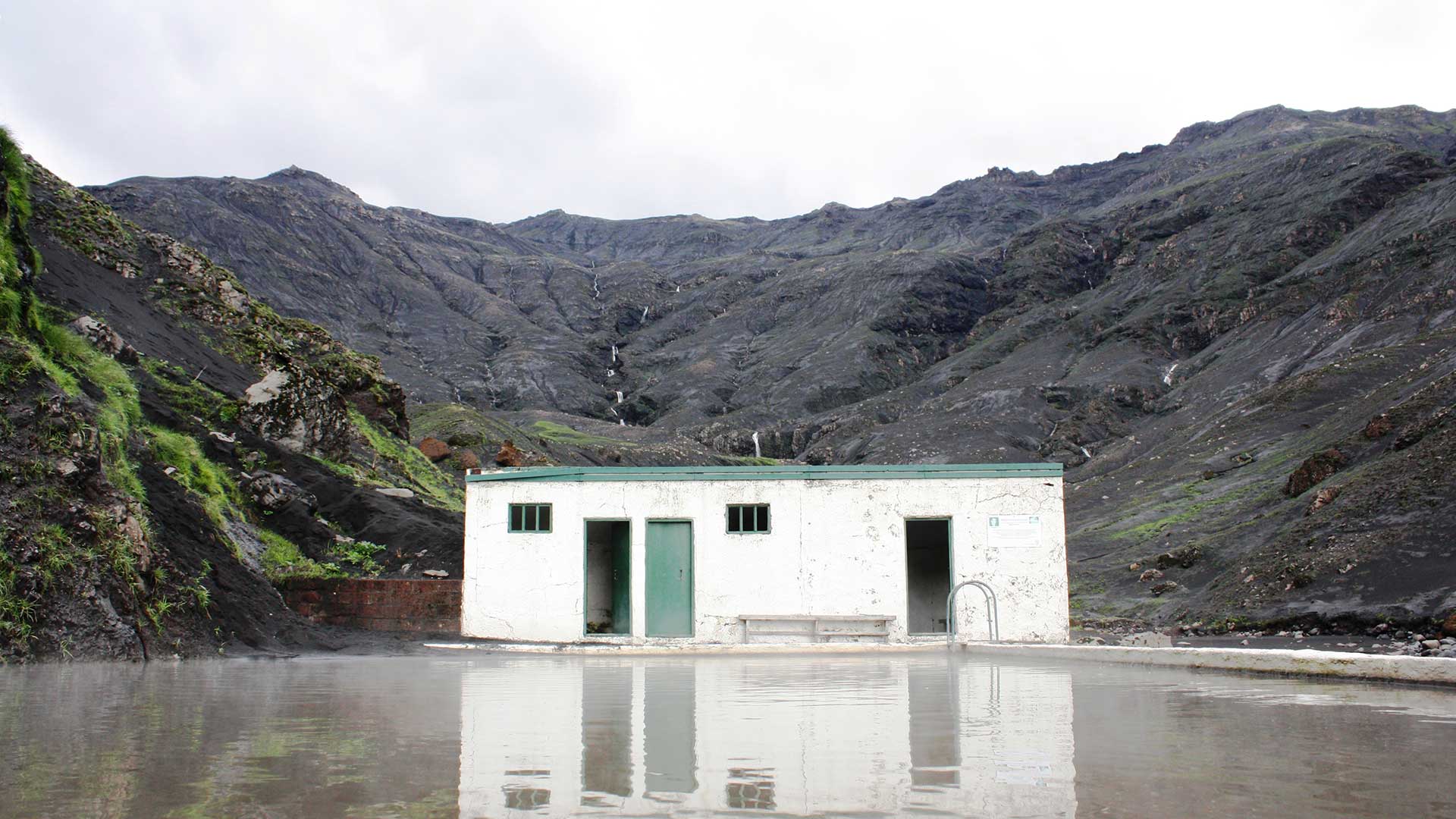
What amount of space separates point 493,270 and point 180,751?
588 ft

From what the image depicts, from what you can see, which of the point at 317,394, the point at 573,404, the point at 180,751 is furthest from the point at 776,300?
the point at 180,751

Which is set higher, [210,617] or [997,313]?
[997,313]

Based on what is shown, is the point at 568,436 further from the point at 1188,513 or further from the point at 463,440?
the point at 1188,513

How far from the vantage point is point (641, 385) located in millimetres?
134000

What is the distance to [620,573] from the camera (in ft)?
77.0

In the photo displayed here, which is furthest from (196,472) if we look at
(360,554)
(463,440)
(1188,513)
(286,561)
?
(1188,513)

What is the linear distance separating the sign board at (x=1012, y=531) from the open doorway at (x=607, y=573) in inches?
297

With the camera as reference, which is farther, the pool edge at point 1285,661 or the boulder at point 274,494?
the boulder at point 274,494

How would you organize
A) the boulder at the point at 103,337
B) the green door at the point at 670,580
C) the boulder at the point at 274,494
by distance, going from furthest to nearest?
1. the boulder at the point at 103,337
2. the boulder at the point at 274,494
3. the green door at the point at 670,580

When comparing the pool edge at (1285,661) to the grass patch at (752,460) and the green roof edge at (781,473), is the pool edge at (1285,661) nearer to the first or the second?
the green roof edge at (781,473)

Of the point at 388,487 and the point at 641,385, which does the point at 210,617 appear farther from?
the point at 641,385

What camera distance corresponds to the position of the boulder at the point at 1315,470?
36.9 metres

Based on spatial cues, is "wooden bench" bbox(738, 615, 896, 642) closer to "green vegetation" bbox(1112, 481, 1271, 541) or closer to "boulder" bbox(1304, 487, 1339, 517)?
"boulder" bbox(1304, 487, 1339, 517)

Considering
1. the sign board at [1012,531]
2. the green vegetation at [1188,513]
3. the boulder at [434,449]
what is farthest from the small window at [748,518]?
the green vegetation at [1188,513]
